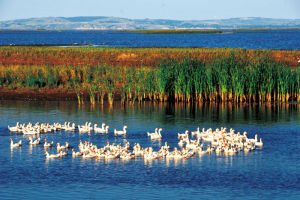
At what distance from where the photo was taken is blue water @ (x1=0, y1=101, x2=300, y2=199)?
26.7 metres

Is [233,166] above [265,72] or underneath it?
underneath

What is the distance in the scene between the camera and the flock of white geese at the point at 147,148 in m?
33.5

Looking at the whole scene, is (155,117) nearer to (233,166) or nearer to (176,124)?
(176,124)

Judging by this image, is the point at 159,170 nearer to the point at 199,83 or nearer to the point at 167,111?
the point at 167,111

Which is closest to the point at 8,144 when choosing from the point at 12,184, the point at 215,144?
the point at 12,184

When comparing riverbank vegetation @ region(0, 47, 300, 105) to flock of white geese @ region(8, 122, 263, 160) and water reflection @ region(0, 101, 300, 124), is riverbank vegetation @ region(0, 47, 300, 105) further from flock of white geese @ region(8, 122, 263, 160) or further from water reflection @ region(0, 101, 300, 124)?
flock of white geese @ region(8, 122, 263, 160)

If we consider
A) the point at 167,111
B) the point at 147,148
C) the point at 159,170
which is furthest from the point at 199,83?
the point at 159,170

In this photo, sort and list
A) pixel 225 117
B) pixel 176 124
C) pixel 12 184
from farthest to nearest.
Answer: pixel 225 117
pixel 176 124
pixel 12 184

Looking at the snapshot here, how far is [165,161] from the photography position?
3281cm

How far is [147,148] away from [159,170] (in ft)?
10.7

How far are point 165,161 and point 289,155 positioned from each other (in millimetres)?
7335

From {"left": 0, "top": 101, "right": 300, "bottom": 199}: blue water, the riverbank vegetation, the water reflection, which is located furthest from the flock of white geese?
the riverbank vegetation

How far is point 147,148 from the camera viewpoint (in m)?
33.7

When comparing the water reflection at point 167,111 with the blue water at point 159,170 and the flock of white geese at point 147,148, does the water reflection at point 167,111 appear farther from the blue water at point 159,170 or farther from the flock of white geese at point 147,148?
the flock of white geese at point 147,148
